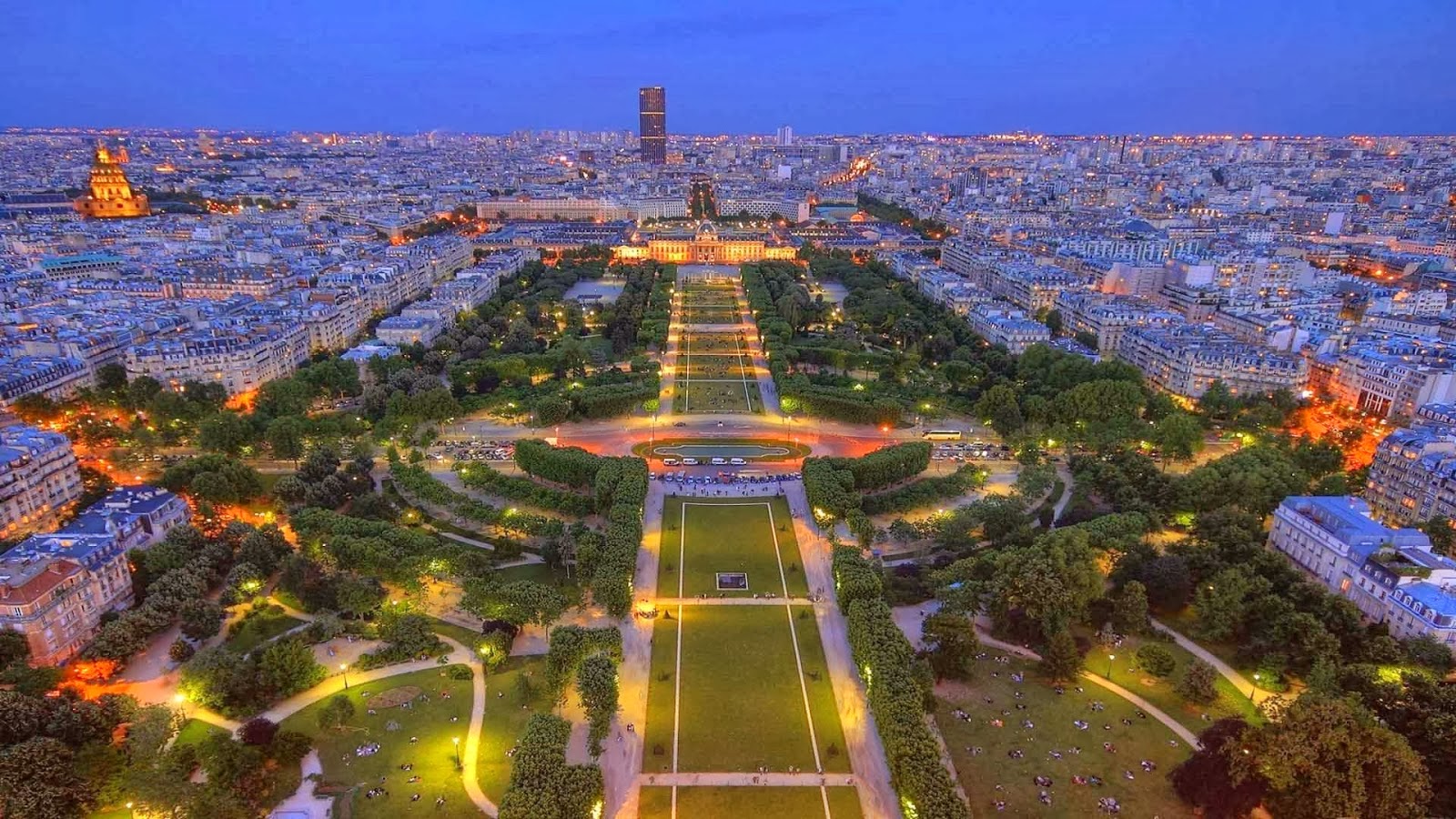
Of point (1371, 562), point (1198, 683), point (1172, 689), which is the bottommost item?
point (1172, 689)

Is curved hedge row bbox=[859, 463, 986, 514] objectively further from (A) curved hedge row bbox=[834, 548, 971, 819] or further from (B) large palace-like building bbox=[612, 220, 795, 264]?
(B) large palace-like building bbox=[612, 220, 795, 264]

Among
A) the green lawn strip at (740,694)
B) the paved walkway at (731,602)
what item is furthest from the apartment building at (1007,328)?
the green lawn strip at (740,694)

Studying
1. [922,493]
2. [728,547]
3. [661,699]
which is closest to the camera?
[661,699]

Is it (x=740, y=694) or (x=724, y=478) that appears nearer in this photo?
(x=740, y=694)

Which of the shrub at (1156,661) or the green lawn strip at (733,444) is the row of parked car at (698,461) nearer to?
the green lawn strip at (733,444)

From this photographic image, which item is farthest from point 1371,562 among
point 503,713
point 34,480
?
point 34,480

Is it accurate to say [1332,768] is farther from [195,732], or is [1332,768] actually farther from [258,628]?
[258,628]

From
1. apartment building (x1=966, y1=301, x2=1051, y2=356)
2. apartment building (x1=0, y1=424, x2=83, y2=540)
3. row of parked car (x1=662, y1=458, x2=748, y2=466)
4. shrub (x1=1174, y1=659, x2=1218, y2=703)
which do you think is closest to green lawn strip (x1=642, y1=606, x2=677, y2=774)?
row of parked car (x1=662, y1=458, x2=748, y2=466)
